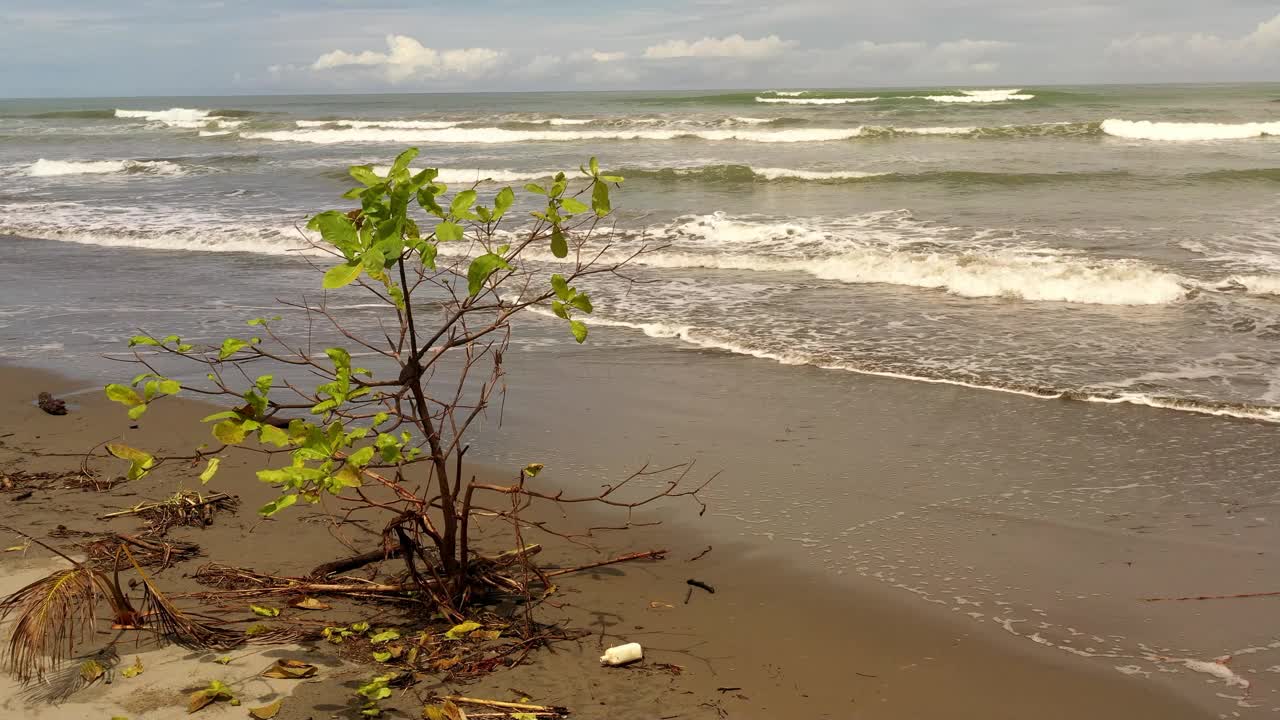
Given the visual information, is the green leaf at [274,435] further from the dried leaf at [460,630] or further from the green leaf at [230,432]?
the dried leaf at [460,630]

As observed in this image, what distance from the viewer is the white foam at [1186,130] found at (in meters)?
28.3

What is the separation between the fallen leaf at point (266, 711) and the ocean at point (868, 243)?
180cm

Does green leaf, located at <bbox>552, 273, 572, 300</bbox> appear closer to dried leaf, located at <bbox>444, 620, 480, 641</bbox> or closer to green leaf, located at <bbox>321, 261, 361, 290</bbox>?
green leaf, located at <bbox>321, 261, 361, 290</bbox>

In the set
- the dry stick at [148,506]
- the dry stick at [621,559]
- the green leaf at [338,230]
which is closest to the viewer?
the green leaf at [338,230]

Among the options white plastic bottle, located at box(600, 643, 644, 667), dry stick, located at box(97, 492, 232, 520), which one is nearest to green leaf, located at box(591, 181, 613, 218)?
white plastic bottle, located at box(600, 643, 644, 667)

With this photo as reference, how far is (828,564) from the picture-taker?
13.0 ft

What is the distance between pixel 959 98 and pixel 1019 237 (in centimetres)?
3966

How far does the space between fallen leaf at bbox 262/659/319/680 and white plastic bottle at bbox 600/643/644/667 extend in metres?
0.93

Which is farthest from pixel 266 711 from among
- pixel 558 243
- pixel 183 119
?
pixel 183 119

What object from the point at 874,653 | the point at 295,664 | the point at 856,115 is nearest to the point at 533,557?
the point at 295,664

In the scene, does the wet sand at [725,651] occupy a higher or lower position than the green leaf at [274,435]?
lower

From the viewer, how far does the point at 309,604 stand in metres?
3.45

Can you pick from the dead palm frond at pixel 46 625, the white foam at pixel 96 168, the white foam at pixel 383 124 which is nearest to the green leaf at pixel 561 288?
the dead palm frond at pixel 46 625

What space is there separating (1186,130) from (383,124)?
31.2 metres
